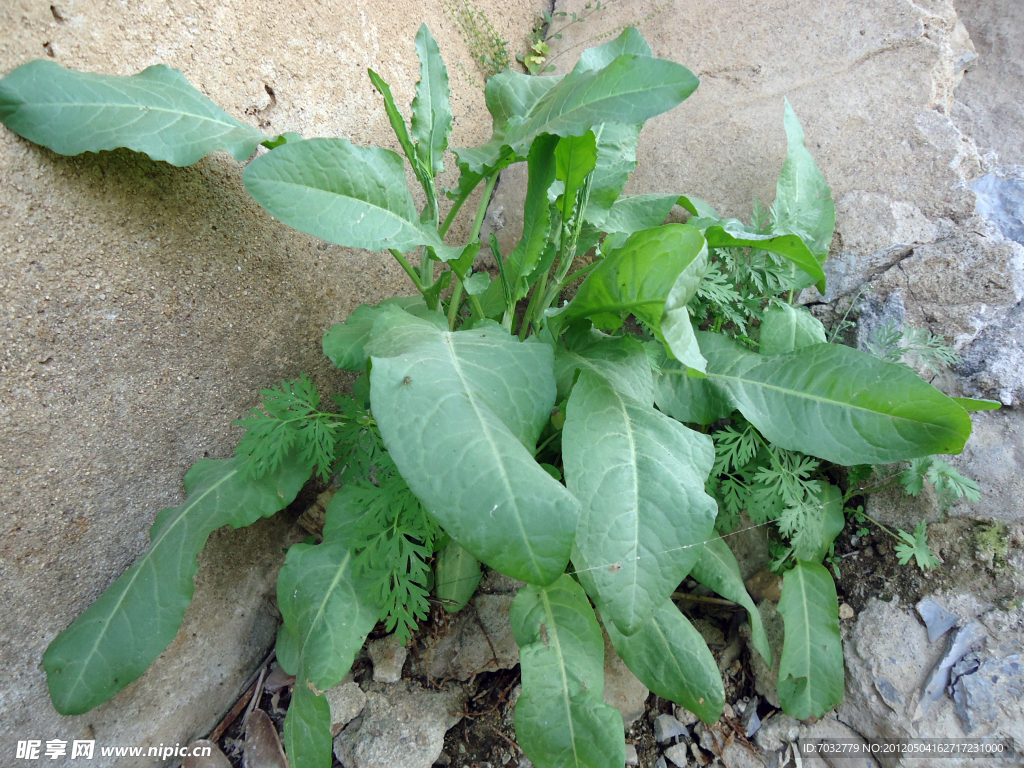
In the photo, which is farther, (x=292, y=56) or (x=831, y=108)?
(x=831, y=108)

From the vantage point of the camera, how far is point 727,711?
60.9 inches

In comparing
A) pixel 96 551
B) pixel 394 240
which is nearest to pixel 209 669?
pixel 96 551

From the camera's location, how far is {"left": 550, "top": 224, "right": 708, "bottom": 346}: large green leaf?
3.45ft

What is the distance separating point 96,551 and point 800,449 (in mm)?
1806

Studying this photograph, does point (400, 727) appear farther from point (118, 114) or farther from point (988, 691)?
point (118, 114)

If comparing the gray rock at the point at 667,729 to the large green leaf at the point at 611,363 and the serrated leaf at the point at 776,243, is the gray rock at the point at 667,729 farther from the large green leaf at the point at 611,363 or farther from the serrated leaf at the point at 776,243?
the serrated leaf at the point at 776,243

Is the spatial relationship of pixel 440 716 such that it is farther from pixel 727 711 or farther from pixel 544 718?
pixel 727 711

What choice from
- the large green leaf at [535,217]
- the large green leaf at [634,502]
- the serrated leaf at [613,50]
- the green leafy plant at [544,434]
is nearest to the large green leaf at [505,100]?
the green leafy plant at [544,434]

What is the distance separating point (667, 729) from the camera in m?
1.50

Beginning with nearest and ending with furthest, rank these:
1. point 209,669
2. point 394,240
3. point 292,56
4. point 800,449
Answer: point 394,240 → point 800,449 → point 209,669 → point 292,56

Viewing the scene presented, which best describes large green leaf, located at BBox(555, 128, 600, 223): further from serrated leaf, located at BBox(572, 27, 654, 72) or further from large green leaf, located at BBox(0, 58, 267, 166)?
large green leaf, located at BBox(0, 58, 267, 166)

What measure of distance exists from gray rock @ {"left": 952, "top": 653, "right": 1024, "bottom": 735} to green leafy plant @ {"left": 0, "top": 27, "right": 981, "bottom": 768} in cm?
28

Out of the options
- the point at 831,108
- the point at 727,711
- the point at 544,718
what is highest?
the point at 831,108

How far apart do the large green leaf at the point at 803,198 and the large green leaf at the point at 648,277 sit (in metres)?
0.79
